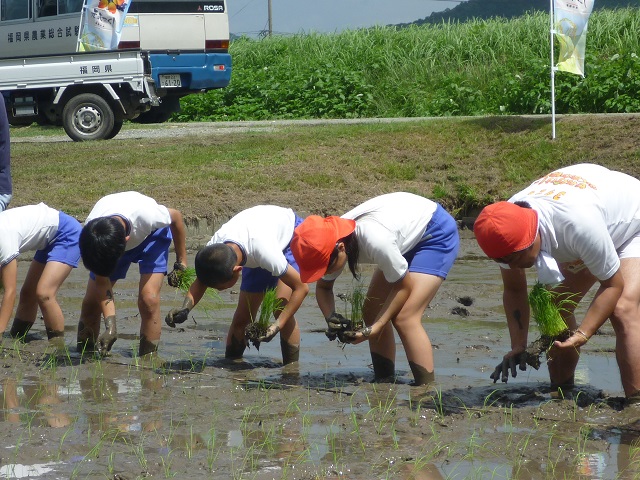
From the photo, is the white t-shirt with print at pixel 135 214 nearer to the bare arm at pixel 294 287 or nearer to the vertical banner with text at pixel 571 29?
the bare arm at pixel 294 287

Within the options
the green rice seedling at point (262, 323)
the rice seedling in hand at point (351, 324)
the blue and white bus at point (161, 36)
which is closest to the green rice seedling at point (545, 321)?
the rice seedling in hand at point (351, 324)

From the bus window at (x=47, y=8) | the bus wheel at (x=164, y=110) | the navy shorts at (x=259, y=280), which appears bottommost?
the navy shorts at (x=259, y=280)

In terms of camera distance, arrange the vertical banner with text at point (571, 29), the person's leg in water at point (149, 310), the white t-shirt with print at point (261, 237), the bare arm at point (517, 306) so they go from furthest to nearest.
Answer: the vertical banner with text at point (571, 29)
the person's leg in water at point (149, 310)
the white t-shirt with print at point (261, 237)
the bare arm at point (517, 306)

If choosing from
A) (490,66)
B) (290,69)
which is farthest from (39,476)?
(290,69)

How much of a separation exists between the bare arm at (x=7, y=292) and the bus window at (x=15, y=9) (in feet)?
39.0

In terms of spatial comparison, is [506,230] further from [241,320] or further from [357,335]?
[241,320]

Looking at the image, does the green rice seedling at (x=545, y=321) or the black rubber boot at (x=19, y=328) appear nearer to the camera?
the green rice seedling at (x=545, y=321)

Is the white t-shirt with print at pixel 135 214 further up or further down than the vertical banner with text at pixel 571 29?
further down

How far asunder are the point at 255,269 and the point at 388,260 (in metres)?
1.40

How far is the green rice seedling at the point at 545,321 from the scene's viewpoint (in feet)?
16.2

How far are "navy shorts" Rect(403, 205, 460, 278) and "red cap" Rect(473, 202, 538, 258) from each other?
908mm

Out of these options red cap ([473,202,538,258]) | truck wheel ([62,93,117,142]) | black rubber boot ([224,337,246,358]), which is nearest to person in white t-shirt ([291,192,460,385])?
red cap ([473,202,538,258])

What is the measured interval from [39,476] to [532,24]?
18.6 meters

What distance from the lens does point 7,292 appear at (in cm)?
626
